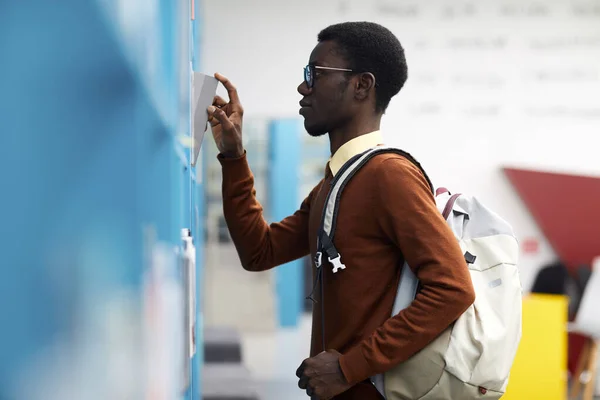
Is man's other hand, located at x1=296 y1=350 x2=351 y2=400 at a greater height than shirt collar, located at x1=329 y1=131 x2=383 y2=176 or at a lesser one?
lesser

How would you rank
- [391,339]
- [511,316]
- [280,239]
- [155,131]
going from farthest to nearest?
1. [280,239]
2. [511,316]
3. [391,339]
4. [155,131]

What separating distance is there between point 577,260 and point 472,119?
1.28m

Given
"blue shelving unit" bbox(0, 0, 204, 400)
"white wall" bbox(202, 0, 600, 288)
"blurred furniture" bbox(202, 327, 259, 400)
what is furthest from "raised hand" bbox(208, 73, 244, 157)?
"white wall" bbox(202, 0, 600, 288)

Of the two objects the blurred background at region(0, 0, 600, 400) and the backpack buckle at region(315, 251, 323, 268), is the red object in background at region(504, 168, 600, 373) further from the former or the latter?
the backpack buckle at region(315, 251, 323, 268)

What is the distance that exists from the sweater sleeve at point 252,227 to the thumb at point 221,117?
10cm

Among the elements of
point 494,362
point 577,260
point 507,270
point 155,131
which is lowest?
point 577,260

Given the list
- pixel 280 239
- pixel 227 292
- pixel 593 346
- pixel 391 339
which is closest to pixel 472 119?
pixel 593 346

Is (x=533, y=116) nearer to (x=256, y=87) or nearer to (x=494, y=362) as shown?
(x=256, y=87)

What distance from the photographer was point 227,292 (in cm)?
696

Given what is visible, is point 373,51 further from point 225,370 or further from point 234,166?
point 225,370

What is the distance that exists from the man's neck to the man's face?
0.02 m

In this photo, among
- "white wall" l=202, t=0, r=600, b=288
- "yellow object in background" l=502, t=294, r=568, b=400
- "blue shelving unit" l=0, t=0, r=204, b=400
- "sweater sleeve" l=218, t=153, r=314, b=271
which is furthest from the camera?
"white wall" l=202, t=0, r=600, b=288

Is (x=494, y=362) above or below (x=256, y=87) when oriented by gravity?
below

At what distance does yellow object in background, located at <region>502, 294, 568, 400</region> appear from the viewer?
3779mm
